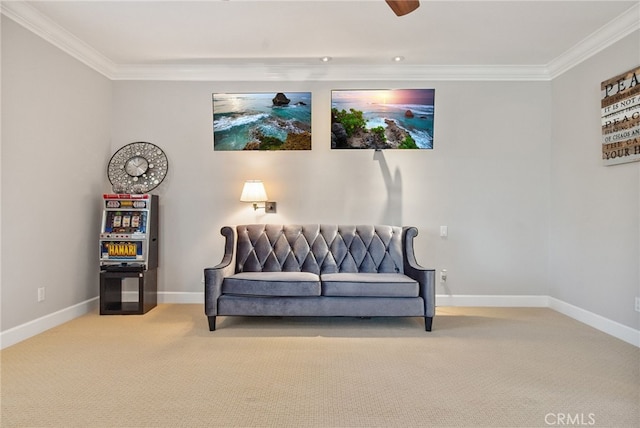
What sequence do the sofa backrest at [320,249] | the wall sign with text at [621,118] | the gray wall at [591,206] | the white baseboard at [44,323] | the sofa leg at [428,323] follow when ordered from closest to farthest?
the white baseboard at [44,323] → the wall sign with text at [621,118] → the gray wall at [591,206] → the sofa leg at [428,323] → the sofa backrest at [320,249]

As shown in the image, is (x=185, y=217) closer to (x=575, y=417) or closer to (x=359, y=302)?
(x=359, y=302)

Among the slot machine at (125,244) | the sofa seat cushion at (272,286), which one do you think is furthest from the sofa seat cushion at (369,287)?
the slot machine at (125,244)

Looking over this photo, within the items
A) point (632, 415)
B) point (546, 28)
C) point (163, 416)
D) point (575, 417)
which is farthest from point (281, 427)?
point (546, 28)

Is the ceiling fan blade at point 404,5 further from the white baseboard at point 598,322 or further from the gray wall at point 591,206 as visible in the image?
the white baseboard at point 598,322

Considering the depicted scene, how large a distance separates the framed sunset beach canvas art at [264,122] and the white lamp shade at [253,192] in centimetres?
52

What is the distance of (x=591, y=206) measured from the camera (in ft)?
13.6

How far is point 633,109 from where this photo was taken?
3.55m

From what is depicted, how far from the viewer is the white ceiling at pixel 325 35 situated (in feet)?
11.6

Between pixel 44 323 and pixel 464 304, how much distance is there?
14.2 feet

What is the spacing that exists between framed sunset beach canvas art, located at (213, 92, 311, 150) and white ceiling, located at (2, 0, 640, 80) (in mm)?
268

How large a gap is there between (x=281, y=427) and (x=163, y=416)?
0.64m

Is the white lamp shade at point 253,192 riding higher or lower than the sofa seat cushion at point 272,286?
higher
